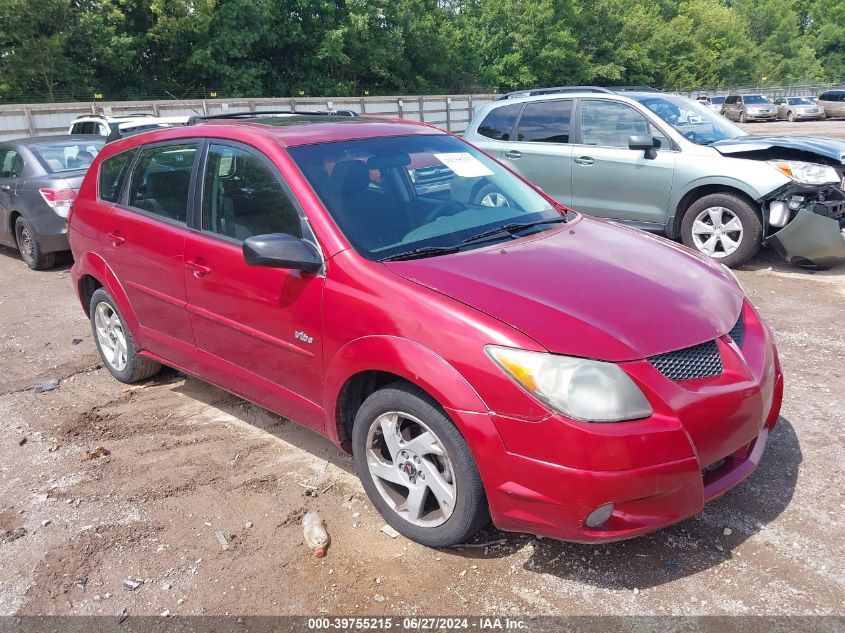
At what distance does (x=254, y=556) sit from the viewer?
309 cm

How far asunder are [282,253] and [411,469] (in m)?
1.10

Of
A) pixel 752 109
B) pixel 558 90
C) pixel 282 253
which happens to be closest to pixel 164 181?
pixel 282 253

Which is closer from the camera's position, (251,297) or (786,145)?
(251,297)

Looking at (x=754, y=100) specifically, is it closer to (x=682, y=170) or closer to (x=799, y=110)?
(x=799, y=110)

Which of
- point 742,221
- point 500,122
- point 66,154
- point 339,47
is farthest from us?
point 339,47

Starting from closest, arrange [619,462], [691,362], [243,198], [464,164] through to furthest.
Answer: [619,462] < [691,362] < [243,198] < [464,164]

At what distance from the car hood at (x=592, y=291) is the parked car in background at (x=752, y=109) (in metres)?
37.7

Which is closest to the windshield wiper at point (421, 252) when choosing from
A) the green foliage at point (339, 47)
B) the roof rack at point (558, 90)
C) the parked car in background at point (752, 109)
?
the roof rack at point (558, 90)

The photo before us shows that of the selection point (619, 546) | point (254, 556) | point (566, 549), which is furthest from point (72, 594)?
point (619, 546)

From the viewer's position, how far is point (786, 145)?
703cm

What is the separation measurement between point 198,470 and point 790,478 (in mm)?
3015

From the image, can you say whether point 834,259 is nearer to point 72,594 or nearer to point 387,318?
point 387,318

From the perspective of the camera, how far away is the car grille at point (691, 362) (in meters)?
2.64

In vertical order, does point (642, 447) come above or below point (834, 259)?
above
